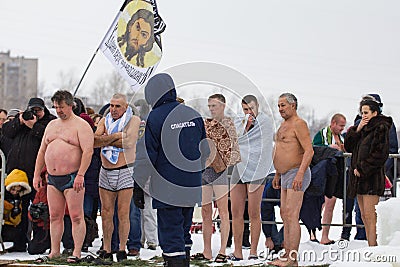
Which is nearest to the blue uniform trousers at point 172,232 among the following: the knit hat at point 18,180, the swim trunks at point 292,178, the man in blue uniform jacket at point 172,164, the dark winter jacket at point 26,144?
the man in blue uniform jacket at point 172,164

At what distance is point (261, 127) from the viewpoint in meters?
9.36

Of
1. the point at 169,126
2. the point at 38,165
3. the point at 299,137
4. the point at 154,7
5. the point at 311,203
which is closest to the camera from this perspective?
the point at 169,126

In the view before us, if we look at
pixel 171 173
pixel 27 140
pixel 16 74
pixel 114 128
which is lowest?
pixel 171 173

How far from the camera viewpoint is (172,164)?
24.9 ft

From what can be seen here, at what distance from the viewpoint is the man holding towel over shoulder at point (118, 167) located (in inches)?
363

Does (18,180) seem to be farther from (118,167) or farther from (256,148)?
(256,148)

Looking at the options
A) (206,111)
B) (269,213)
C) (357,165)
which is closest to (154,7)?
(206,111)

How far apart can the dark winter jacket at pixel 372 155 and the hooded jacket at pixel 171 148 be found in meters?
2.08

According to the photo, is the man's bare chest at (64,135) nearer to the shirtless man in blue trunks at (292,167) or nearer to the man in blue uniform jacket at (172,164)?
the man in blue uniform jacket at (172,164)

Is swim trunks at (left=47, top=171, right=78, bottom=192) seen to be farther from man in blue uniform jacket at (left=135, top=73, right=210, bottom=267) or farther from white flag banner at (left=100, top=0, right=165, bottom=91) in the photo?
white flag banner at (left=100, top=0, right=165, bottom=91)

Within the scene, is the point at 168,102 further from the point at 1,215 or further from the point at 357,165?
the point at 1,215

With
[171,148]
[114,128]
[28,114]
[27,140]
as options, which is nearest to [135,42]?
[28,114]

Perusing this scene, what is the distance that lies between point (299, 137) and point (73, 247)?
3266mm

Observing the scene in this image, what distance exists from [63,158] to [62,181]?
269 mm
